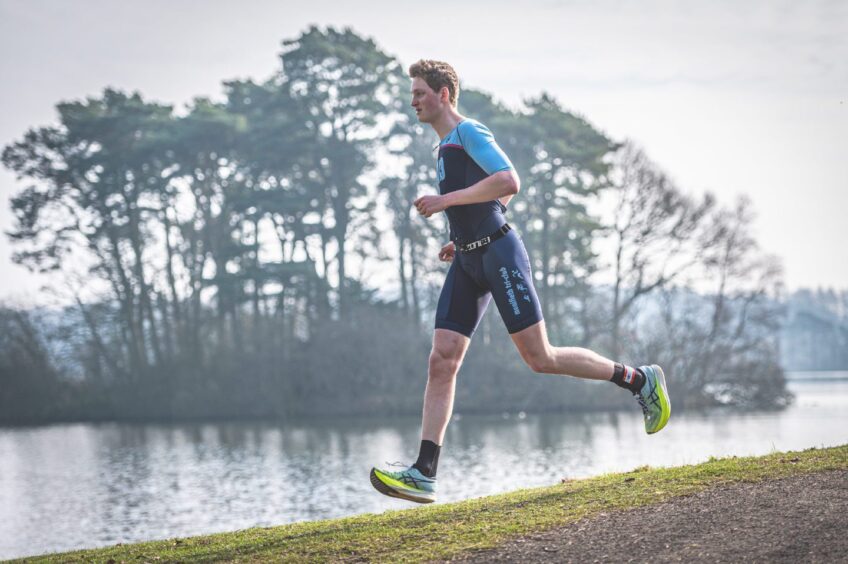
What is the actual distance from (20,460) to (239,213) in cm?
1866

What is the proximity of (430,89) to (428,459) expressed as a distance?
231cm

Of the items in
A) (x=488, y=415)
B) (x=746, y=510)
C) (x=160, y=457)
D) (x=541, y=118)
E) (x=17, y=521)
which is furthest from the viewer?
(x=541, y=118)

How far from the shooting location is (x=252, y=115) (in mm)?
50531

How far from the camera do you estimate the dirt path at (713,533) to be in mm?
5531

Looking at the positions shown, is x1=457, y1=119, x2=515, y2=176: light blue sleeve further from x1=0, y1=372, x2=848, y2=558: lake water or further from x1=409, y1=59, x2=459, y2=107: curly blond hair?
x1=0, y1=372, x2=848, y2=558: lake water

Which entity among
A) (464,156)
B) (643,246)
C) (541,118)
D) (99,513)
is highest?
(541,118)

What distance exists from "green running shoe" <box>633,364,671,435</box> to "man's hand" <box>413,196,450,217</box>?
6.85ft

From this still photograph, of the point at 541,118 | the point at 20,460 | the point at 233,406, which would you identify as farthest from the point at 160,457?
the point at 541,118

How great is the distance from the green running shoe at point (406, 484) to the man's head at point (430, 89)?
218 cm

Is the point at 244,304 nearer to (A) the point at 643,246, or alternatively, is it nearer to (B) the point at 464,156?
(A) the point at 643,246

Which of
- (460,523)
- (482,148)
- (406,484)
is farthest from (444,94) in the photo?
(460,523)

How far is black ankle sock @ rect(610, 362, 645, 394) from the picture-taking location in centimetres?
721

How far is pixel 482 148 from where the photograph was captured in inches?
258

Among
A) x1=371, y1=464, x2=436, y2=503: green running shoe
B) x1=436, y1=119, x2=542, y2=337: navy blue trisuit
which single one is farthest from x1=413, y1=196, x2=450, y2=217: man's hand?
x1=371, y1=464, x2=436, y2=503: green running shoe
